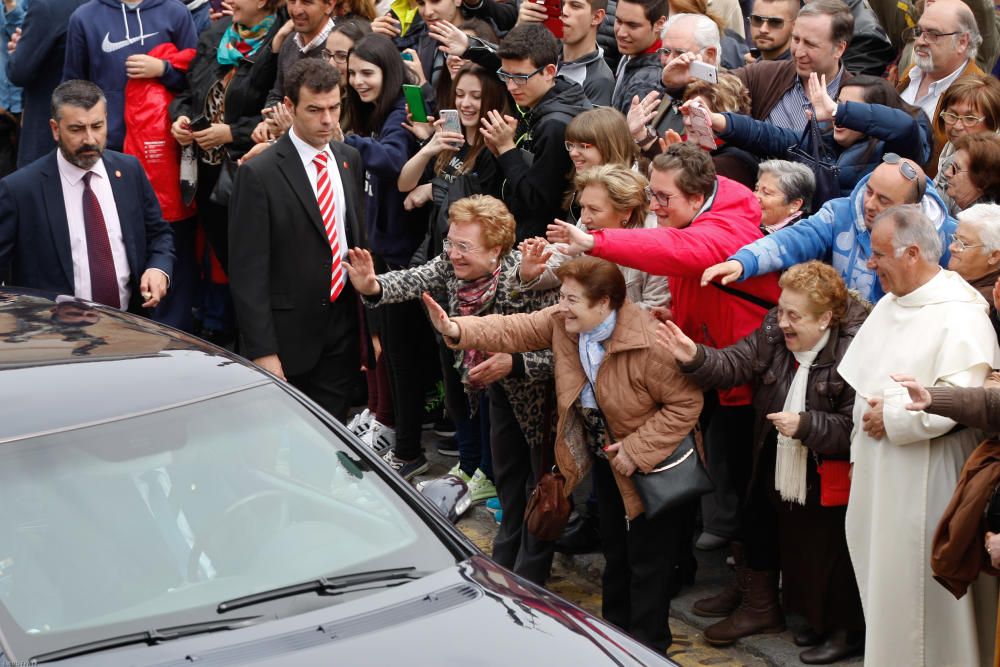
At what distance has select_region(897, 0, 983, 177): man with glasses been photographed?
664cm

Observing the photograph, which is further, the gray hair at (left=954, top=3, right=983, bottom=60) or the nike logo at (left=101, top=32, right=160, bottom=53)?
the nike logo at (left=101, top=32, right=160, bottom=53)

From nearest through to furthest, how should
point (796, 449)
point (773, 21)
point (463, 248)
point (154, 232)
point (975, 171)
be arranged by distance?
point (796, 449) < point (975, 171) < point (463, 248) < point (154, 232) < point (773, 21)

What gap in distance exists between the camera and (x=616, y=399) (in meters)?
5.54

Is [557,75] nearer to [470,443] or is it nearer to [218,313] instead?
[470,443]

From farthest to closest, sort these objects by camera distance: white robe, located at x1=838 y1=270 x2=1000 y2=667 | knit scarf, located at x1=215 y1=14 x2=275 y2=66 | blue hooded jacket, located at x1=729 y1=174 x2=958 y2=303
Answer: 1. knit scarf, located at x1=215 y1=14 x2=275 y2=66
2. blue hooded jacket, located at x1=729 y1=174 x2=958 y2=303
3. white robe, located at x1=838 y1=270 x2=1000 y2=667

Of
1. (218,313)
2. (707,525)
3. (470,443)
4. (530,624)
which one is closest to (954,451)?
(707,525)

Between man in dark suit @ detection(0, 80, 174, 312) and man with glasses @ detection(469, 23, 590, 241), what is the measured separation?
193cm

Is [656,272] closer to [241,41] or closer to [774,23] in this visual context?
[774,23]

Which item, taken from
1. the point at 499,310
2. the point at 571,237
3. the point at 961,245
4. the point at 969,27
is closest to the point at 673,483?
the point at 571,237

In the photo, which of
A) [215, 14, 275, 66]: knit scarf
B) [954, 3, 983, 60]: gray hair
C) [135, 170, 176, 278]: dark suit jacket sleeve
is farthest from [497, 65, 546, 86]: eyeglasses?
[215, 14, 275, 66]: knit scarf

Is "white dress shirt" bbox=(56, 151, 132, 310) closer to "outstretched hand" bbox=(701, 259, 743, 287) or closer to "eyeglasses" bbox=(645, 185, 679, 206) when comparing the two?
"eyeglasses" bbox=(645, 185, 679, 206)

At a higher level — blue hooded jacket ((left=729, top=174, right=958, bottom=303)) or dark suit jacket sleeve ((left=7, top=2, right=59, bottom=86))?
dark suit jacket sleeve ((left=7, top=2, right=59, bottom=86))

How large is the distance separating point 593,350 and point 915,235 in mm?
1443

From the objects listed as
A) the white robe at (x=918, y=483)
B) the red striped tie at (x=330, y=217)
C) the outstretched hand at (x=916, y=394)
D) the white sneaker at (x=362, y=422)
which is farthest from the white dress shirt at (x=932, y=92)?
the white sneaker at (x=362, y=422)
